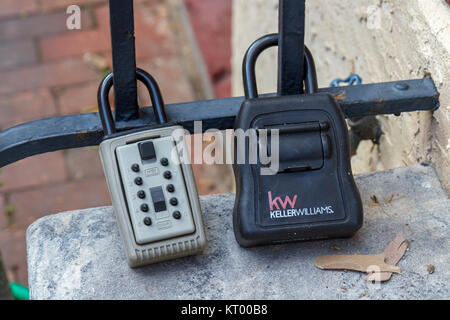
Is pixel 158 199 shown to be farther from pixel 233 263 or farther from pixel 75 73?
pixel 75 73

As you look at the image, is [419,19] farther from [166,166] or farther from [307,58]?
[166,166]

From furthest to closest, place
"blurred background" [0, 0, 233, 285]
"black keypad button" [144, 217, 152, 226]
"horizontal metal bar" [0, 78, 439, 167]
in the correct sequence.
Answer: "blurred background" [0, 0, 233, 285]
"horizontal metal bar" [0, 78, 439, 167]
"black keypad button" [144, 217, 152, 226]

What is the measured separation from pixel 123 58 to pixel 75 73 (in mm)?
1894

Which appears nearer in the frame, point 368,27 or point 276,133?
point 276,133

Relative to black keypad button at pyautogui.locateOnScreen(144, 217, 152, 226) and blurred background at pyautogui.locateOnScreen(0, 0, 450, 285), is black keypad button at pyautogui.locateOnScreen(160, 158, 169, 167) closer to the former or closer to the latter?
black keypad button at pyautogui.locateOnScreen(144, 217, 152, 226)

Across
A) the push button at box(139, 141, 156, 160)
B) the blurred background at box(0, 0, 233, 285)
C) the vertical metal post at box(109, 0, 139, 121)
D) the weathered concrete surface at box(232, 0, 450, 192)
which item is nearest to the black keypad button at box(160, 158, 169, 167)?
the push button at box(139, 141, 156, 160)

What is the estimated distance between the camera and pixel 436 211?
3.07 feet

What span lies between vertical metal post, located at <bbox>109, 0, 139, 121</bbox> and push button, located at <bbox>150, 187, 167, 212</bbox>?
6.1 inches

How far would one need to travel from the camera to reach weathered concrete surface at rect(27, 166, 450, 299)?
82cm

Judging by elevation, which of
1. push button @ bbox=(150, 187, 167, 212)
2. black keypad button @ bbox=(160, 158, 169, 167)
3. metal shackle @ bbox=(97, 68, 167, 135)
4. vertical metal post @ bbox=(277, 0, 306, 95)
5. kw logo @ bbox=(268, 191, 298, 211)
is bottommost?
kw logo @ bbox=(268, 191, 298, 211)

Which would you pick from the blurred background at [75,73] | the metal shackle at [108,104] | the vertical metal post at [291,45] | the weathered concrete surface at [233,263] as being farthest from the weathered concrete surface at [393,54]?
the blurred background at [75,73]
